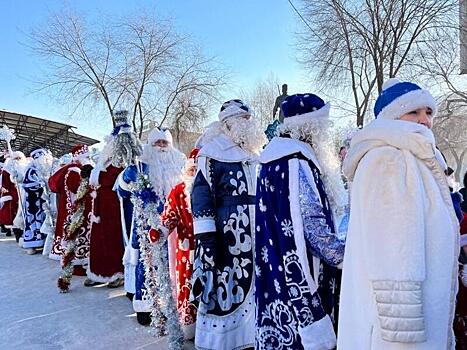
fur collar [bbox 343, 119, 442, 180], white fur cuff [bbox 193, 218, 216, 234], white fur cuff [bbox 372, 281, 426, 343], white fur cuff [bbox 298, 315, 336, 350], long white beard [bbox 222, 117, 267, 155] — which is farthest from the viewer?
long white beard [bbox 222, 117, 267, 155]

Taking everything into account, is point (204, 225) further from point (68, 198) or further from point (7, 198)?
point (7, 198)

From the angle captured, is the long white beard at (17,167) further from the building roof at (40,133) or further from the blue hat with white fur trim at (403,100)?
the building roof at (40,133)

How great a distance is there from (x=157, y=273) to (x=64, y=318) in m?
1.67

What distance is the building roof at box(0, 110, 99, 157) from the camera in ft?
71.8

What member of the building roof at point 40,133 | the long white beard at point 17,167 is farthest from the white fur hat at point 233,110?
the building roof at point 40,133

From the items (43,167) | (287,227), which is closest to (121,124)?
(287,227)

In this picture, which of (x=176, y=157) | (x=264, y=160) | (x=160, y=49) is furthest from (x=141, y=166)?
(x=160, y=49)

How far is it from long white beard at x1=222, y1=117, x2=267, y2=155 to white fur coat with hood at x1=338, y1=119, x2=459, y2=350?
1663mm

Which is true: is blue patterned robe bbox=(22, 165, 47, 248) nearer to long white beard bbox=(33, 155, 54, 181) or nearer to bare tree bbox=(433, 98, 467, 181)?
long white beard bbox=(33, 155, 54, 181)

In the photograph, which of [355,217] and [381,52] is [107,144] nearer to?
[355,217]

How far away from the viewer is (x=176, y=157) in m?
4.42

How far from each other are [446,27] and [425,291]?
394 inches

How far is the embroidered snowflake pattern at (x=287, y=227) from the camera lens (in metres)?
2.36

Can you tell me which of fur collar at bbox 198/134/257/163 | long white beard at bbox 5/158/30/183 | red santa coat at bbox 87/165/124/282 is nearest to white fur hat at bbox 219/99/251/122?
fur collar at bbox 198/134/257/163
